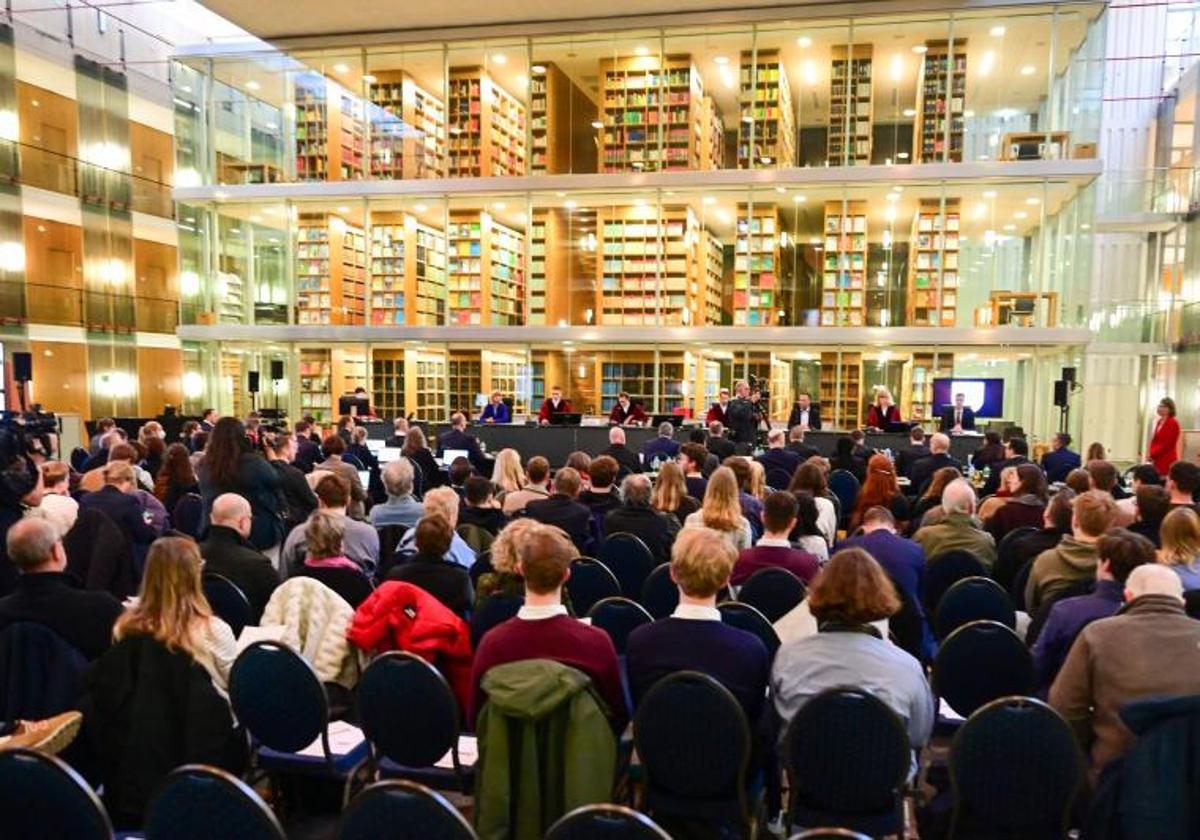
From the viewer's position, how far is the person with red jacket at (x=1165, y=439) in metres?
10.1

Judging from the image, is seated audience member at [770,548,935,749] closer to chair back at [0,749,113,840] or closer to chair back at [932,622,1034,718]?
chair back at [932,622,1034,718]

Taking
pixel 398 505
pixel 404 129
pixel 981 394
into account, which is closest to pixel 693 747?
pixel 398 505

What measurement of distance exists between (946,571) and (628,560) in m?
1.92

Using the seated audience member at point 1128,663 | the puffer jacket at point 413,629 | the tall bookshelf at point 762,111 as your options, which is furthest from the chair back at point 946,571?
the tall bookshelf at point 762,111

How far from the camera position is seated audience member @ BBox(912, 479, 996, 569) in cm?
503

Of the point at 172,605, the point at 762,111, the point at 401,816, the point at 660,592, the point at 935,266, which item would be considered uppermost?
the point at 762,111

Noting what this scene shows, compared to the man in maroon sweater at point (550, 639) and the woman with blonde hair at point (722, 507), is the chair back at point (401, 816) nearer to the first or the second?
the man in maroon sweater at point (550, 639)

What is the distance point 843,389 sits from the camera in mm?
16547

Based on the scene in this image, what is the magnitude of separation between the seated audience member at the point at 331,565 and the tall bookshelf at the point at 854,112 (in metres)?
15.0

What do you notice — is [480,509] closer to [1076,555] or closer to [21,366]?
[1076,555]

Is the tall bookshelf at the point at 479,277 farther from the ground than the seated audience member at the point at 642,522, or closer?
farther from the ground

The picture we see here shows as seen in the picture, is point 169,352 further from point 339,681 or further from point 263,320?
point 339,681

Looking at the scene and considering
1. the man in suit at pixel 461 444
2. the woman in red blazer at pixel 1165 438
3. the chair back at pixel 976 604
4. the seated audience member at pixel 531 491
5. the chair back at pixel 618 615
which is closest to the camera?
the chair back at pixel 618 615

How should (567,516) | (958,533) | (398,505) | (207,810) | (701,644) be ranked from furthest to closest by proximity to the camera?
(398,505) → (567,516) → (958,533) → (701,644) → (207,810)
